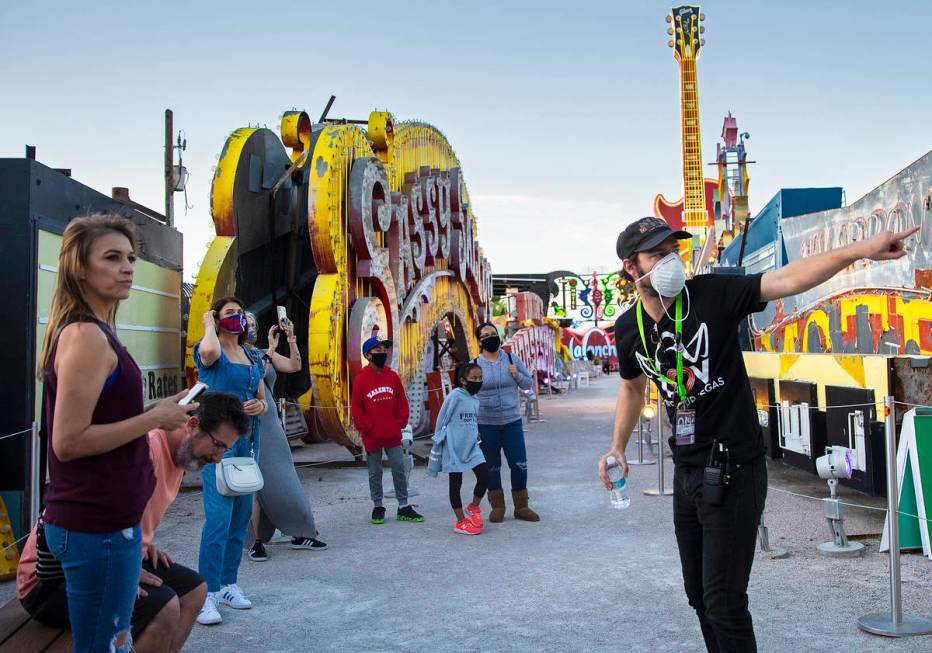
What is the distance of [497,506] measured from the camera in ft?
25.9

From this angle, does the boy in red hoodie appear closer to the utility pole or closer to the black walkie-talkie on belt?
the black walkie-talkie on belt

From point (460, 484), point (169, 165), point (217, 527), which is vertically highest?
point (169, 165)

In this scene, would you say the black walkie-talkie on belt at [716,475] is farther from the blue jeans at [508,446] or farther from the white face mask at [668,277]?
the blue jeans at [508,446]

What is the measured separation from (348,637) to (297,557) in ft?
6.80

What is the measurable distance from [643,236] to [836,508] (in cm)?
380

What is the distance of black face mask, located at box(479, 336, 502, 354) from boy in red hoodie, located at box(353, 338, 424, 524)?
100 centimetres

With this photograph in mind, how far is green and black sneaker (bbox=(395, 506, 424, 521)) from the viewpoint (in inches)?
312

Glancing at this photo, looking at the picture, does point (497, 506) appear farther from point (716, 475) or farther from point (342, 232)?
point (716, 475)

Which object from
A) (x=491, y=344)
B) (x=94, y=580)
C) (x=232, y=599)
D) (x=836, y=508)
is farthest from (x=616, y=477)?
(x=491, y=344)

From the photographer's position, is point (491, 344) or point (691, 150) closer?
point (491, 344)

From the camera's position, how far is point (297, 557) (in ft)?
21.8

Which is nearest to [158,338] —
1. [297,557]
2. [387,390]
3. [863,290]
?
[387,390]

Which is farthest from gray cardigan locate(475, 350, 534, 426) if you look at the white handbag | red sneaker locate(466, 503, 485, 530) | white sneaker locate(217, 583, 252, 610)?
the white handbag

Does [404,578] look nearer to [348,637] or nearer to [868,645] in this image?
[348,637]
